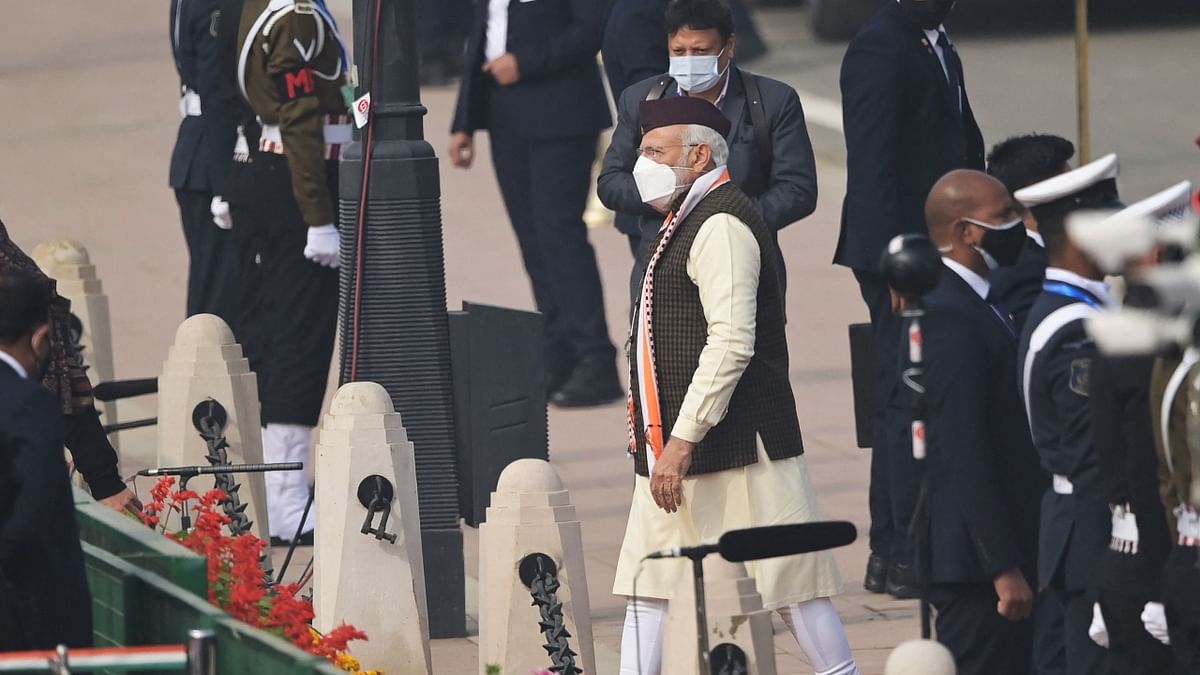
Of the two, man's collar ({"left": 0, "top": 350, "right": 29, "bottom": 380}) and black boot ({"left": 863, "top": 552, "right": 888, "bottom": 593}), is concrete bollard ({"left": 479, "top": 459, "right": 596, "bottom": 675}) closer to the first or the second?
black boot ({"left": 863, "top": 552, "right": 888, "bottom": 593})

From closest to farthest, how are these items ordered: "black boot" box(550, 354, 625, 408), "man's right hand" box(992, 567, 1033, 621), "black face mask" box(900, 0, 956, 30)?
"man's right hand" box(992, 567, 1033, 621), "black face mask" box(900, 0, 956, 30), "black boot" box(550, 354, 625, 408)

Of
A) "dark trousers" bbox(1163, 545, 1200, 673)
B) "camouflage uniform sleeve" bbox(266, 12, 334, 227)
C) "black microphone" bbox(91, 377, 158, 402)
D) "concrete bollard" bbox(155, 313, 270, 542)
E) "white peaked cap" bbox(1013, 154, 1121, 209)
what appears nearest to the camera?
"dark trousers" bbox(1163, 545, 1200, 673)

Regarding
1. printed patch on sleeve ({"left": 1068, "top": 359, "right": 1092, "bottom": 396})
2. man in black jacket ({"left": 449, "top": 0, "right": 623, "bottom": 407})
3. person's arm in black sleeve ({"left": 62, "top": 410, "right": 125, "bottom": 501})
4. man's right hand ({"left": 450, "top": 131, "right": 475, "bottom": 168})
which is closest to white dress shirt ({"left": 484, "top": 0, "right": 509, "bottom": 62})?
man in black jacket ({"left": 449, "top": 0, "right": 623, "bottom": 407})

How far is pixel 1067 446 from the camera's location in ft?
19.5

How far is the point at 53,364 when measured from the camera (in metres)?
7.31

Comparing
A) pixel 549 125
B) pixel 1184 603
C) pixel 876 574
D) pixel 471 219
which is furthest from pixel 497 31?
pixel 1184 603

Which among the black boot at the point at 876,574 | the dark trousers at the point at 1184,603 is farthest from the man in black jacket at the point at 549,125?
the dark trousers at the point at 1184,603

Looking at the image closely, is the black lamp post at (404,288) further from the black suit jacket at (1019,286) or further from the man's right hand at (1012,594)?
the man's right hand at (1012,594)

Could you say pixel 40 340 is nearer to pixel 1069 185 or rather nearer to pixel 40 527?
pixel 40 527

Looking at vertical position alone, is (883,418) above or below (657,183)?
below

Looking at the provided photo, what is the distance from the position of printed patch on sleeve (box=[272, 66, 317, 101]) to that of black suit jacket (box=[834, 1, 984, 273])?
208cm

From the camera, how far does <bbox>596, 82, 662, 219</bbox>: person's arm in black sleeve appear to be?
8203 mm

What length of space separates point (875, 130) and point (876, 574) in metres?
1.52

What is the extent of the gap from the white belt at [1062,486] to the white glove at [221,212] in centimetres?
494
